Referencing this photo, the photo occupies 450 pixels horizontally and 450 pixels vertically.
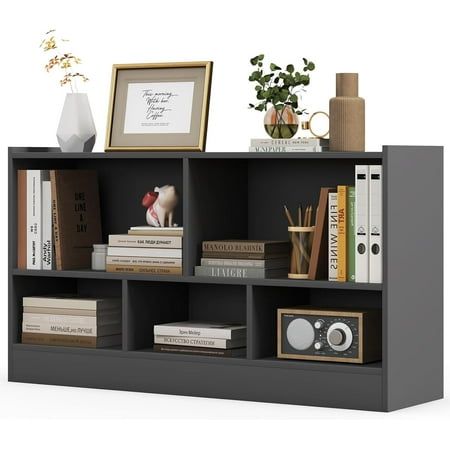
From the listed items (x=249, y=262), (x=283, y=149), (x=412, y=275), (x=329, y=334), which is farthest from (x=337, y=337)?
(x=283, y=149)

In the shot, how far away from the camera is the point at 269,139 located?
21.4ft

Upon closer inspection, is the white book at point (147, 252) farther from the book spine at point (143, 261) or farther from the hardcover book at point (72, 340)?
the hardcover book at point (72, 340)

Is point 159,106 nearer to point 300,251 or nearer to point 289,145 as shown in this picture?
point 289,145

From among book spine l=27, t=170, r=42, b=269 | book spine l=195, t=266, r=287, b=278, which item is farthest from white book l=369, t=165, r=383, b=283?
book spine l=27, t=170, r=42, b=269

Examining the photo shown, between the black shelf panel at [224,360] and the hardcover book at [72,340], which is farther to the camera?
the hardcover book at [72,340]

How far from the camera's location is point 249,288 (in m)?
6.52

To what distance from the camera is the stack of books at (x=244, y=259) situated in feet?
21.5

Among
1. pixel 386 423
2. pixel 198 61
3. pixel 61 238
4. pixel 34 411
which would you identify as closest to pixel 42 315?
pixel 61 238

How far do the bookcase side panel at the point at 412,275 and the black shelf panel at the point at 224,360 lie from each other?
13 centimetres

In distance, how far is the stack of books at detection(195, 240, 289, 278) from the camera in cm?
655

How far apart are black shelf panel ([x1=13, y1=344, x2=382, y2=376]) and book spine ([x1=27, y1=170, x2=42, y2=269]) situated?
15.1 inches

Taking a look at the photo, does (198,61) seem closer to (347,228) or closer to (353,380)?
(347,228)

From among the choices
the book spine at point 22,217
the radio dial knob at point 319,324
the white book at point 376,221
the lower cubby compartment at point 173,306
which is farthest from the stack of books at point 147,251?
the white book at point 376,221

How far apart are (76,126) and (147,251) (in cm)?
70
